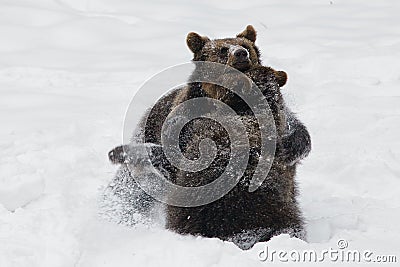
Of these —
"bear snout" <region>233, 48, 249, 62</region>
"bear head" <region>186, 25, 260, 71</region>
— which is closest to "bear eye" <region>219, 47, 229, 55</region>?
"bear head" <region>186, 25, 260, 71</region>

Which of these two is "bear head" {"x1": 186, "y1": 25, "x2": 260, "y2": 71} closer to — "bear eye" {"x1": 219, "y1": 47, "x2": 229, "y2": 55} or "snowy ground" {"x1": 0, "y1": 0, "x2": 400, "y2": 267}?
"bear eye" {"x1": 219, "y1": 47, "x2": 229, "y2": 55}

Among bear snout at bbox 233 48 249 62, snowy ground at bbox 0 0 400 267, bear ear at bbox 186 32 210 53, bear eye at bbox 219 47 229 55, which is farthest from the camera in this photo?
bear ear at bbox 186 32 210 53

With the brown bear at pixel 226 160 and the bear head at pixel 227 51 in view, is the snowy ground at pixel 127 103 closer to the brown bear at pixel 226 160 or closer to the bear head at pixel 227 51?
the brown bear at pixel 226 160

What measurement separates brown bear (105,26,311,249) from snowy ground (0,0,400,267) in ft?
0.60

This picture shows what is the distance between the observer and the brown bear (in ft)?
9.87

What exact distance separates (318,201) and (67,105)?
2.47 meters

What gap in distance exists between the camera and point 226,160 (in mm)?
3008

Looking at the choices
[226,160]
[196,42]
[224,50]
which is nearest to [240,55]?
[224,50]

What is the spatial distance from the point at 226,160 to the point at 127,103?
280 cm

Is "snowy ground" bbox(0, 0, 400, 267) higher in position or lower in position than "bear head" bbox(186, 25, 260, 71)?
lower

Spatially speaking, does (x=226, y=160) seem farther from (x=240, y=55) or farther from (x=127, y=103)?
(x=127, y=103)

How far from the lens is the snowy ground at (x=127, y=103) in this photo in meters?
2.93

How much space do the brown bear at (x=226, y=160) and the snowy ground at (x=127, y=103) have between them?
0.18 metres

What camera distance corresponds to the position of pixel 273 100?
3.24 m
